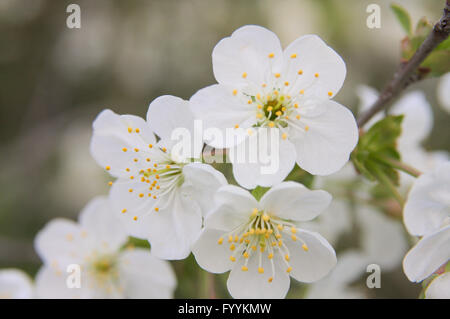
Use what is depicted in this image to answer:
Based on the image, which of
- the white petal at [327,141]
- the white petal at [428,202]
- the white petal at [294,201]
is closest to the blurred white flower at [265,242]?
the white petal at [294,201]

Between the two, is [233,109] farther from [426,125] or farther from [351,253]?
[426,125]

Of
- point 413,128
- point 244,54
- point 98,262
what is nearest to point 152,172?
point 244,54

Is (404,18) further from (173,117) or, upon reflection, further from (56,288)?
(56,288)

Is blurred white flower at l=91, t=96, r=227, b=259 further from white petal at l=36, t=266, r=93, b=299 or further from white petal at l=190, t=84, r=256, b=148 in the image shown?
white petal at l=36, t=266, r=93, b=299

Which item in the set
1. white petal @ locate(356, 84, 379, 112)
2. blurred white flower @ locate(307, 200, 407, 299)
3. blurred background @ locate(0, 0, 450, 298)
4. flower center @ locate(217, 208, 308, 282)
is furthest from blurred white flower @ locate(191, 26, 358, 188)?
blurred background @ locate(0, 0, 450, 298)
